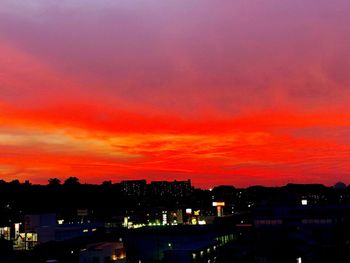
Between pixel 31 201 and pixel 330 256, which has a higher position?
pixel 31 201

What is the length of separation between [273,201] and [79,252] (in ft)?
143

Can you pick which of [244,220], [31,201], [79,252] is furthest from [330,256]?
[31,201]

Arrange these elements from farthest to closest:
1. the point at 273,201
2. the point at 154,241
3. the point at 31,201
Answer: the point at 31,201 < the point at 273,201 < the point at 154,241

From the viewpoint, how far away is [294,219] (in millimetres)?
64750

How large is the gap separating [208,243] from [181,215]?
162 ft

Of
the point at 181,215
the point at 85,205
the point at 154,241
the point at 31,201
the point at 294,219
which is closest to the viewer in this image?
the point at 154,241

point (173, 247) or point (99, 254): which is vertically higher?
point (99, 254)

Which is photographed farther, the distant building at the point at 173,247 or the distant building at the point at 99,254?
the distant building at the point at 173,247

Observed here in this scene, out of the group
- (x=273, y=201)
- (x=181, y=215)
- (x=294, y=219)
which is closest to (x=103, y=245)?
(x=294, y=219)

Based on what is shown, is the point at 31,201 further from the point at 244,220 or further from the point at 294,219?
the point at 294,219

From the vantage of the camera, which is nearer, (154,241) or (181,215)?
(154,241)

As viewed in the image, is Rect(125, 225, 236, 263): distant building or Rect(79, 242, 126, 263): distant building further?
Rect(125, 225, 236, 263): distant building

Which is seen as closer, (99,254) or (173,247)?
(99,254)

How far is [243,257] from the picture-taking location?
43.9 meters
